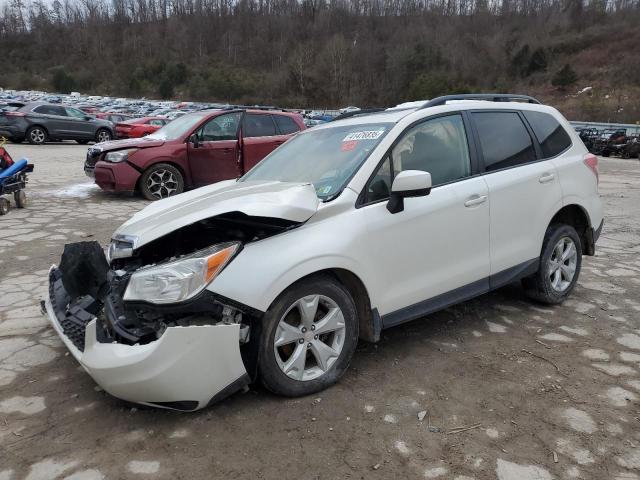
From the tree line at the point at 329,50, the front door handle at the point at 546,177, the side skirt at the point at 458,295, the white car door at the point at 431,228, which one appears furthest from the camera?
the tree line at the point at 329,50

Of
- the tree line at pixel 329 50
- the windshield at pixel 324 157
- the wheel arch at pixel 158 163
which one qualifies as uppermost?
the tree line at pixel 329 50

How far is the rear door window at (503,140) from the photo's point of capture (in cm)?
401

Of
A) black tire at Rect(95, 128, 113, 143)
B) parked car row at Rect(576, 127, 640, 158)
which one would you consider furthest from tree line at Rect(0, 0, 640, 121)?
black tire at Rect(95, 128, 113, 143)

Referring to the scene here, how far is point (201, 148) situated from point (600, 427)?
7842 mm

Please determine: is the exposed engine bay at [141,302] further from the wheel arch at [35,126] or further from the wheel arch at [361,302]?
the wheel arch at [35,126]

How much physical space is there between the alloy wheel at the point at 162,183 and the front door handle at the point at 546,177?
674 cm

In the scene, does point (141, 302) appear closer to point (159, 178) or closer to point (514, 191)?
point (514, 191)

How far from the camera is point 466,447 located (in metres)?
2.63

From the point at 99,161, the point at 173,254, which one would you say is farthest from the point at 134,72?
the point at 173,254

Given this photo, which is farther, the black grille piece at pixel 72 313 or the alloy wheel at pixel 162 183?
the alloy wheel at pixel 162 183

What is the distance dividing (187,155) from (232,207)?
6.69 metres

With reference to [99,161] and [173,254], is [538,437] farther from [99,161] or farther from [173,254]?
[99,161]

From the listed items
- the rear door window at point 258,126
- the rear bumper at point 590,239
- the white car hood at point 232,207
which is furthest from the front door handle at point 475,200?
the rear door window at point 258,126

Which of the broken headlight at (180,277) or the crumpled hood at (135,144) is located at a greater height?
the crumpled hood at (135,144)
